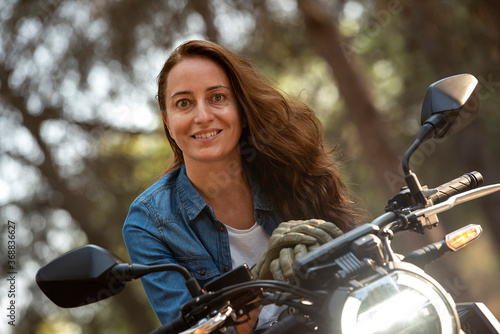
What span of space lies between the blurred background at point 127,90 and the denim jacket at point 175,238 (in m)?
5.02

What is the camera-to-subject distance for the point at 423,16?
9531mm

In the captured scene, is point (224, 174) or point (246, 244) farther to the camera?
point (224, 174)

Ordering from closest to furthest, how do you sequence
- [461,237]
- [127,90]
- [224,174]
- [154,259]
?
[461,237] → [154,259] → [224,174] → [127,90]

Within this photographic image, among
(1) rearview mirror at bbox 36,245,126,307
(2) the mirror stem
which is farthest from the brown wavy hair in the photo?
(1) rearview mirror at bbox 36,245,126,307

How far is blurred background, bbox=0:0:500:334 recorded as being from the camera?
824 centimetres

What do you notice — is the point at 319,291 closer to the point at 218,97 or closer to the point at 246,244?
the point at 246,244

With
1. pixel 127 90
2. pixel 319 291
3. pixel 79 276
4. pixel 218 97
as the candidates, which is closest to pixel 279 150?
pixel 218 97

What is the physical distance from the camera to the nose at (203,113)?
2.82 metres

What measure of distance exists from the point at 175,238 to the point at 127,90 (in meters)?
7.62

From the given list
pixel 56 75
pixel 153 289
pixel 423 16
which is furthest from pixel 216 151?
pixel 423 16

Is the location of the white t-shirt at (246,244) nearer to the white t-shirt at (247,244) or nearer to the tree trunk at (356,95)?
the white t-shirt at (247,244)

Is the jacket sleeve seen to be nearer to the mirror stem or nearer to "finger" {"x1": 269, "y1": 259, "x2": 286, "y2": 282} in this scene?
"finger" {"x1": 269, "y1": 259, "x2": 286, "y2": 282}

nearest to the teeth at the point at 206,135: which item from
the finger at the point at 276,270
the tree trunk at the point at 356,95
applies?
the finger at the point at 276,270

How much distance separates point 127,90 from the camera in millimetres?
9875
